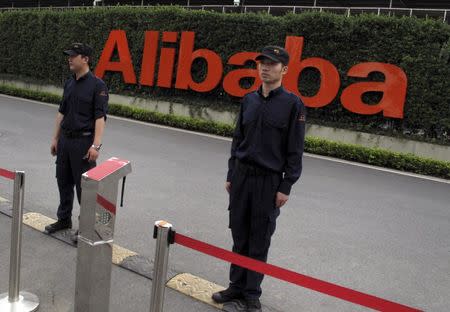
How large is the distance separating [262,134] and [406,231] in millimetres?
3568

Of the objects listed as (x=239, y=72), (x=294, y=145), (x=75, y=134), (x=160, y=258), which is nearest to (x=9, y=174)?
(x=75, y=134)

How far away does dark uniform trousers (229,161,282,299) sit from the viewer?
346cm

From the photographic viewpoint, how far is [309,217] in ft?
20.8

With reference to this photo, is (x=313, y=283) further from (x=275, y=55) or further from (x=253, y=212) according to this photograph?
(x=275, y=55)

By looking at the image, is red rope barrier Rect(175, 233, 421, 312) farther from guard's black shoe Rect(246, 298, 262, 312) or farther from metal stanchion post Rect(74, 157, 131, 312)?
guard's black shoe Rect(246, 298, 262, 312)

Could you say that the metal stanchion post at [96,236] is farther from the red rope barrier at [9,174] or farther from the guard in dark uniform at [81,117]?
the guard in dark uniform at [81,117]

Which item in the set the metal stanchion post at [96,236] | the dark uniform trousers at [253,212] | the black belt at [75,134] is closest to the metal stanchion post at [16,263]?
the metal stanchion post at [96,236]

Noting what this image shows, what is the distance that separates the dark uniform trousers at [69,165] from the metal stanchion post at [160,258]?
219cm

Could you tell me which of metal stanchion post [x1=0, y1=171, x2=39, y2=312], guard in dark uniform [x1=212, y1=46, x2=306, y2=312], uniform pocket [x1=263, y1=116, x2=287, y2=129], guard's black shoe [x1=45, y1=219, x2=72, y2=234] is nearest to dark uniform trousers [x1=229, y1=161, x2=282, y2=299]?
guard in dark uniform [x1=212, y1=46, x2=306, y2=312]

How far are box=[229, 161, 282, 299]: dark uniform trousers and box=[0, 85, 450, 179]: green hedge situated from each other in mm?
7801

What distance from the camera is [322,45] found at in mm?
12664

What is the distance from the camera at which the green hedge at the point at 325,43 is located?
1132cm

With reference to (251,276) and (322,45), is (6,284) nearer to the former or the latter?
(251,276)

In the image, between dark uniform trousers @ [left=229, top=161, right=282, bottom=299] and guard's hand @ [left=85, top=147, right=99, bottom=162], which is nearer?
dark uniform trousers @ [left=229, top=161, right=282, bottom=299]
